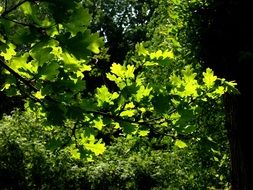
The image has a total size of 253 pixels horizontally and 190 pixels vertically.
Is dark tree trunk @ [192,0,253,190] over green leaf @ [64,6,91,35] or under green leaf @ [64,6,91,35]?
over

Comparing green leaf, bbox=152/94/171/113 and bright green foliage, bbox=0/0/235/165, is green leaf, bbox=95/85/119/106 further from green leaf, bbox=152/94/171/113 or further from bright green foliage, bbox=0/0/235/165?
green leaf, bbox=152/94/171/113

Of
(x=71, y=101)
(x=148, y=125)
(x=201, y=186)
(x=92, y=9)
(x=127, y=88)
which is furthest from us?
(x=92, y=9)

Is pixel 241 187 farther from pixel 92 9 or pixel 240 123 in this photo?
pixel 92 9

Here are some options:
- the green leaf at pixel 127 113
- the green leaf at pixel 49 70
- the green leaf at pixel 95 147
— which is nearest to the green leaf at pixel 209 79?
the green leaf at pixel 127 113

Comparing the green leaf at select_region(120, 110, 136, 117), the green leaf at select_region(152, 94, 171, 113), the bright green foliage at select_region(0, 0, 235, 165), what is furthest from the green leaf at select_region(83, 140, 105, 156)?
the green leaf at select_region(152, 94, 171, 113)

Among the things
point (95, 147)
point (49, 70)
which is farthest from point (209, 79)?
point (49, 70)

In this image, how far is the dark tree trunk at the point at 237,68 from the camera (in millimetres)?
6614

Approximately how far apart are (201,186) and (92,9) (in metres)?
29.2

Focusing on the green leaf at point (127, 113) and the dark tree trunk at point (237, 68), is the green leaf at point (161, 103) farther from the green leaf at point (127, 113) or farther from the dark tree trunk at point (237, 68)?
the dark tree trunk at point (237, 68)

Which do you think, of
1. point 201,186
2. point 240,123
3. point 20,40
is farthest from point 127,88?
point 201,186

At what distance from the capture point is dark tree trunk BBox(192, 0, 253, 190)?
661 cm

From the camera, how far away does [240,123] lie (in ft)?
22.1

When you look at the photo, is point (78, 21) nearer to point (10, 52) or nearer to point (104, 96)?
point (10, 52)

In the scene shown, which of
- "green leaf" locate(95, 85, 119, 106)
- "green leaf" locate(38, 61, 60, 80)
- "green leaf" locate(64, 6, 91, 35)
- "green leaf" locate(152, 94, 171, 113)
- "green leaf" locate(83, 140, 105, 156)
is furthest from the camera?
"green leaf" locate(83, 140, 105, 156)
